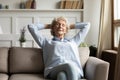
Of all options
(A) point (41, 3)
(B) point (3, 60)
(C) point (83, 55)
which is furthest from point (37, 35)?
(A) point (41, 3)

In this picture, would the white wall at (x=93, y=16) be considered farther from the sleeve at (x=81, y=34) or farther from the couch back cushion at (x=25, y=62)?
the couch back cushion at (x=25, y=62)

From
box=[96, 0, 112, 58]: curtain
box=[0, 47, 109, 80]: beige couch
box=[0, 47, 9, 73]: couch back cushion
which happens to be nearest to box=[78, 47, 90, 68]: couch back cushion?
box=[0, 47, 109, 80]: beige couch

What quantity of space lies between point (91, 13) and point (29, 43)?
1328mm

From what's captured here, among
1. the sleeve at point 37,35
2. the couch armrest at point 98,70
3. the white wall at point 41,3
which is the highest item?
the white wall at point 41,3

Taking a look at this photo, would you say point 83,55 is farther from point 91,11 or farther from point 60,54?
point 91,11

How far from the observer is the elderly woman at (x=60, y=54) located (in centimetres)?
252

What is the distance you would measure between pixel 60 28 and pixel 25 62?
60 centimetres

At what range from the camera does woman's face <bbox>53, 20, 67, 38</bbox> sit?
3.01 meters

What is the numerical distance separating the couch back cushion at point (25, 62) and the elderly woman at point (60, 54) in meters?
0.11

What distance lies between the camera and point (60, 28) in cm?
301

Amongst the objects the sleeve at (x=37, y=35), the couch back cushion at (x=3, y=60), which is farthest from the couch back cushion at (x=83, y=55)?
the couch back cushion at (x=3, y=60)

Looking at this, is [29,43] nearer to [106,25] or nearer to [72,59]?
[106,25]

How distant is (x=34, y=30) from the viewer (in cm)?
307

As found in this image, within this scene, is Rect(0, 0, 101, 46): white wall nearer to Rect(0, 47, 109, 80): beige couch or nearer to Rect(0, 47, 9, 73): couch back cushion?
Rect(0, 47, 109, 80): beige couch
